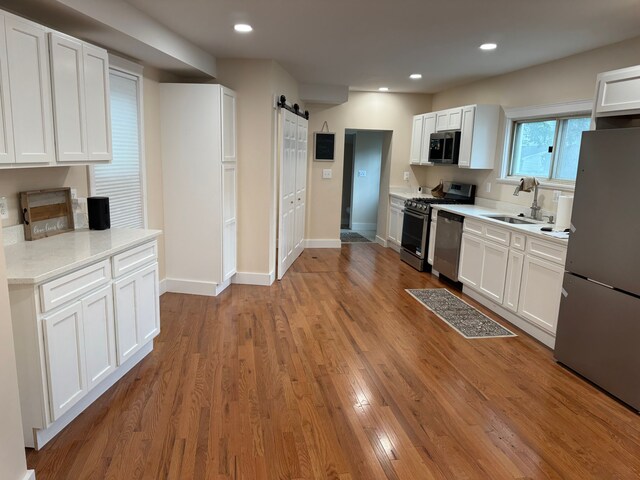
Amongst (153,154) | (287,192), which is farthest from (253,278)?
(153,154)

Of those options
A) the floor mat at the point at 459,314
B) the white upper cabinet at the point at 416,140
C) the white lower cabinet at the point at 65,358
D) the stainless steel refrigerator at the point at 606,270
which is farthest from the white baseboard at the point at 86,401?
the white upper cabinet at the point at 416,140

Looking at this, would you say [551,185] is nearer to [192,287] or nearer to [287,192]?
[287,192]

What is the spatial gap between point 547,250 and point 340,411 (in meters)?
2.21

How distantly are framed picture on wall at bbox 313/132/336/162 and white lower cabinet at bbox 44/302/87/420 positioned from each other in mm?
5184

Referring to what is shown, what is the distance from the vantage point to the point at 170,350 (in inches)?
132

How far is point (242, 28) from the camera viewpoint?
3533mm

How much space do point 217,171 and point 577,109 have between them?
11.7ft

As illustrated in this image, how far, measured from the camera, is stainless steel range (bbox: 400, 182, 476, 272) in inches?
Answer: 230

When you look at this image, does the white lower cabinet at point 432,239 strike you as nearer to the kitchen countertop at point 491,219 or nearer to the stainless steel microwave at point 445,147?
the kitchen countertop at point 491,219

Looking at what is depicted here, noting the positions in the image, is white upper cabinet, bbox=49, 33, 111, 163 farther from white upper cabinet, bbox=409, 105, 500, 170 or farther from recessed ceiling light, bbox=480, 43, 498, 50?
white upper cabinet, bbox=409, 105, 500, 170

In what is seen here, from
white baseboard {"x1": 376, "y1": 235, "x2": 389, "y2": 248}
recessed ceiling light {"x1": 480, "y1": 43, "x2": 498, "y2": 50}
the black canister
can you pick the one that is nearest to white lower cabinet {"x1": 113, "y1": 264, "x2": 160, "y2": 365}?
the black canister

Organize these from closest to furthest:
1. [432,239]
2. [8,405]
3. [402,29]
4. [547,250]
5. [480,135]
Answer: [8,405] → [402,29] → [547,250] → [480,135] → [432,239]

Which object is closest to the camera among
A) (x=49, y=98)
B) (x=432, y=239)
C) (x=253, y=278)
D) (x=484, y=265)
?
(x=49, y=98)

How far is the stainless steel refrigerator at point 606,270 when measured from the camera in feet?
8.98
